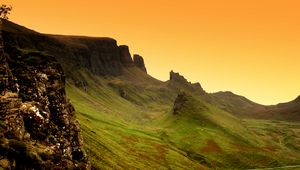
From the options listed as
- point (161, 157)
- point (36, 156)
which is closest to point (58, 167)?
point (36, 156)

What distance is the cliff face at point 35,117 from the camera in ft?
146

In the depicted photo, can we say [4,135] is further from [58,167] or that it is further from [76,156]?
[76,156]

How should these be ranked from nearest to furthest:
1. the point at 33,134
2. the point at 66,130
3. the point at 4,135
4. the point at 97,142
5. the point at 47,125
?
the point at 4,135 < the point at 33,134 < the point at 47,125 < the point at 66,130 < the point at 97,142

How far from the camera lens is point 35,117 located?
52188mm

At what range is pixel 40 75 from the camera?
5984 centimetres

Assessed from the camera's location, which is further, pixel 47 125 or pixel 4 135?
pixel 47 125

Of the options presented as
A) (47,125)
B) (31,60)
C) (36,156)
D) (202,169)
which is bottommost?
(202,169)

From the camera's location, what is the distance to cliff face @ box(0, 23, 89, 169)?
4447cm

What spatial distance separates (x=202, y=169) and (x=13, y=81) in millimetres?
140745

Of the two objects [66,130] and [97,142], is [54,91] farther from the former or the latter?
[97,142]

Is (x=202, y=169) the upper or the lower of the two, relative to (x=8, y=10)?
lower

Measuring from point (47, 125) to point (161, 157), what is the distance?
118466mm

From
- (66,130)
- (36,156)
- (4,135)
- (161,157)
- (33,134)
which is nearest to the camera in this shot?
(4,135)

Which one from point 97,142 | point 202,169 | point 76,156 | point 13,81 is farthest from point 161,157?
point 13,81
